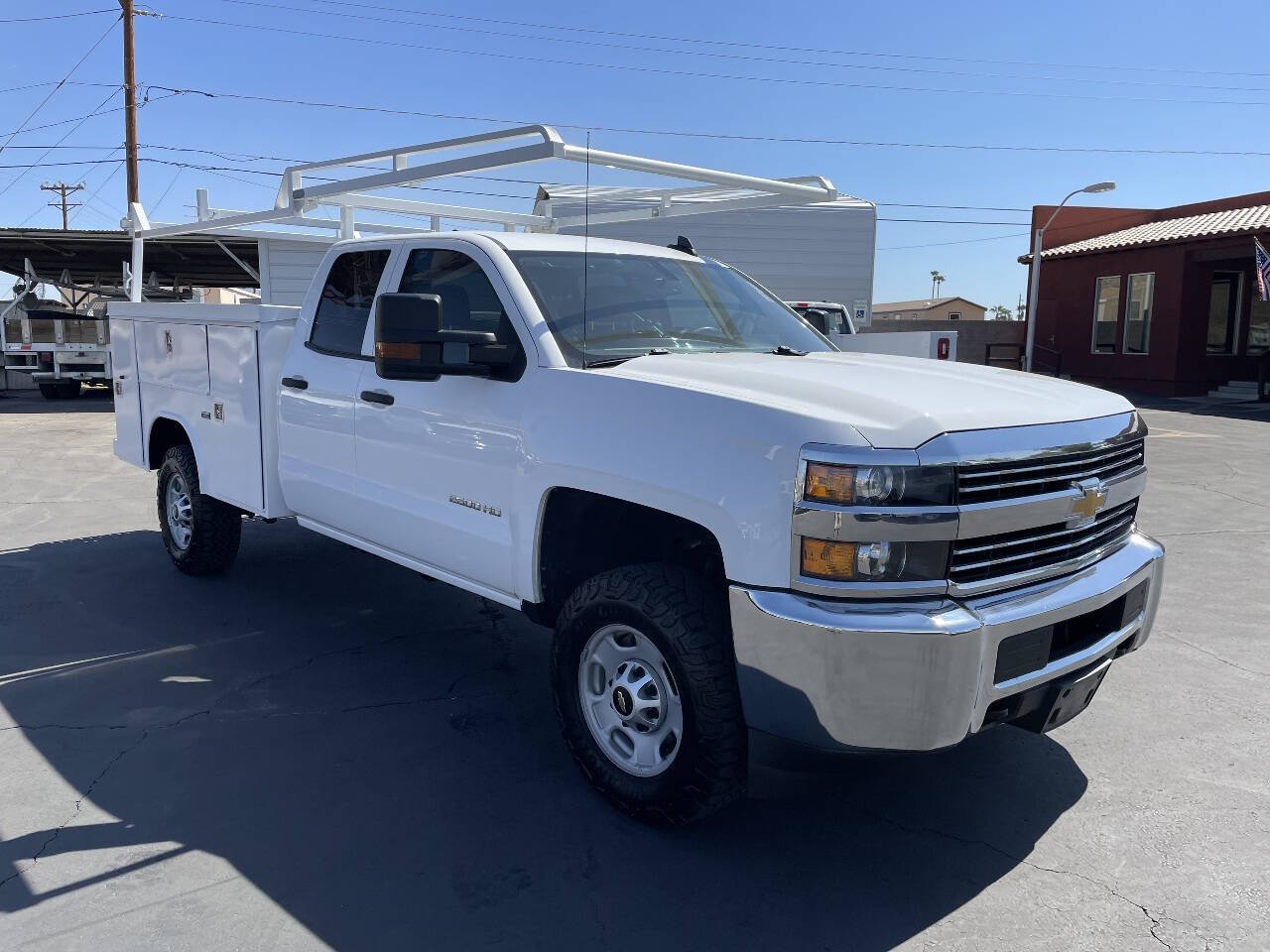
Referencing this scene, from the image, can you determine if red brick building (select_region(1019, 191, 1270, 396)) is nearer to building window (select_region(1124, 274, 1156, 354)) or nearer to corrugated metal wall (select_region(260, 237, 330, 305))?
building window (select_region(1124, 274, 1156, 354))

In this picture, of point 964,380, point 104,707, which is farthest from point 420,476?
point 964,380

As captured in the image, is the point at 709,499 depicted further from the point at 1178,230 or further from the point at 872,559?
the point at 1178,230

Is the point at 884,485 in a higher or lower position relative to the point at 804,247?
lower

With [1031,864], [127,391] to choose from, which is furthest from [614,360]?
[127,391]

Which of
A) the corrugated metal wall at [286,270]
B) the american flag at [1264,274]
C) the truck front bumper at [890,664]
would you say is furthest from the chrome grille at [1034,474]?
the american flag at [1264,274]

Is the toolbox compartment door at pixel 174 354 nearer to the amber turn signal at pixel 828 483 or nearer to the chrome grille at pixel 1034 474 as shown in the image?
the amber turn signal at pixel 828 483

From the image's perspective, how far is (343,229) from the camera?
6512 mm

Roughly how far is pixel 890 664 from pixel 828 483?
526 mm

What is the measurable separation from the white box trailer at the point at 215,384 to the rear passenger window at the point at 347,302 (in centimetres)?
38

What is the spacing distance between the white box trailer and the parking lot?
0.85 metres

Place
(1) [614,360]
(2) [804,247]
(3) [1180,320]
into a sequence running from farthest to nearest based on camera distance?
(3) [1180,320] < (2) [804,247] < (1) [614,360]

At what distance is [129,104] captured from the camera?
76.9ft

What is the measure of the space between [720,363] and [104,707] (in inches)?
122

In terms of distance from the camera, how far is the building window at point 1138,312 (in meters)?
25.7
